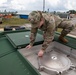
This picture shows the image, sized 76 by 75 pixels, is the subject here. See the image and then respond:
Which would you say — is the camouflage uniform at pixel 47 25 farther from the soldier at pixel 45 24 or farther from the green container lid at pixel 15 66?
the green container lid at pixel 15 66

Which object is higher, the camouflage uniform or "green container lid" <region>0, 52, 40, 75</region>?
the camouflage uniform

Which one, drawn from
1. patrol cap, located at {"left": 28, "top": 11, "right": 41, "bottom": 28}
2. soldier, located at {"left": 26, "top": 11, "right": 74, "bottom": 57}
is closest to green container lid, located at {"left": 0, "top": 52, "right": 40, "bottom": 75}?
soldier, located at {"left": 26, "top": 11, "right": 74, "bottom": 57}

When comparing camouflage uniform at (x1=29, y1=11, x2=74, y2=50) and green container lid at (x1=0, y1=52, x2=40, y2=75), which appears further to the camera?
camouflage uniform at (x1=29, y1=11, x2=74, y2=50)

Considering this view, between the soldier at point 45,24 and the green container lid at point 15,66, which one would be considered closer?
the green container lid at point 15,66

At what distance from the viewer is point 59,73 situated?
123 centimetres

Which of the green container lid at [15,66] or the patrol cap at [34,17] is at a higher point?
the patrol cap at [34,17]

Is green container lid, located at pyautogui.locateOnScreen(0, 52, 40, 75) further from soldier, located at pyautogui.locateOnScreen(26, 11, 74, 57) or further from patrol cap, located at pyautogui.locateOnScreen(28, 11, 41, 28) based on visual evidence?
patrol cap, located at pyautogui.locateOnScreen(28, 11, 41, 28)

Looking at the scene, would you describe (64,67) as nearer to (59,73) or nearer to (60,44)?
(59,73)

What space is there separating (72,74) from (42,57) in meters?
0.43

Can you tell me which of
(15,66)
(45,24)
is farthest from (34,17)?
(15,66)

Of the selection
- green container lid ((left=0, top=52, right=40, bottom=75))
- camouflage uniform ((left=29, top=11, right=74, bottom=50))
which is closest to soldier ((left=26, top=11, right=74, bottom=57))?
camouflage uniform ((left=29, top=11, right=74, bottom=50))

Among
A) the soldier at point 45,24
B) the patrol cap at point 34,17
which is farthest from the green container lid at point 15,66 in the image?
the patrol cap at point 34,17

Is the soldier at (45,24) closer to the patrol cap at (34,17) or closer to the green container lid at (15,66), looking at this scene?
the patrol cap at (34,17)

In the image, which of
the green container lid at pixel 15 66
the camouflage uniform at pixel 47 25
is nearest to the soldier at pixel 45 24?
the camouflage uniform at pixel 47 25
